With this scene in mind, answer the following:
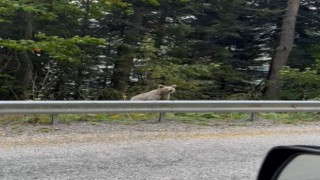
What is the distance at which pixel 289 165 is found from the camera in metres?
2.16

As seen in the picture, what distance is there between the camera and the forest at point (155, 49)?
1523cm

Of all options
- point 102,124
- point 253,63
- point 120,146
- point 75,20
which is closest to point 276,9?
point 253,63

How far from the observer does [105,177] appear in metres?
5.30

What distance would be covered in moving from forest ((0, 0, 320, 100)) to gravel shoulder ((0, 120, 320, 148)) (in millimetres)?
4334

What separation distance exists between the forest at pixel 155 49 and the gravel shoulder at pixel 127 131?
4.33 meters

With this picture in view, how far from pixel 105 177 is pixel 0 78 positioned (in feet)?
37.3

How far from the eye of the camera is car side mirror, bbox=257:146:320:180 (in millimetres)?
2059

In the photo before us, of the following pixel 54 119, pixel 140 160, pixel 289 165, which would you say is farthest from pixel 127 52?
pixel 289 165

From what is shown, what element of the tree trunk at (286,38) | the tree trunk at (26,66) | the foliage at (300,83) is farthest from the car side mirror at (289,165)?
the tree trunk at (286,38)

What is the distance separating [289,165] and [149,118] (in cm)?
817

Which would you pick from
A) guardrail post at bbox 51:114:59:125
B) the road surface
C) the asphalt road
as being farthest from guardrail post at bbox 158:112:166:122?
guardrail post at bbox 51:114:59:125

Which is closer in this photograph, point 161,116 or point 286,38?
point 161,116

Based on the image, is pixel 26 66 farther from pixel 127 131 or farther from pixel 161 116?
pixel 127 131

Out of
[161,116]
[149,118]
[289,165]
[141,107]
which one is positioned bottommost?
[149,118]
